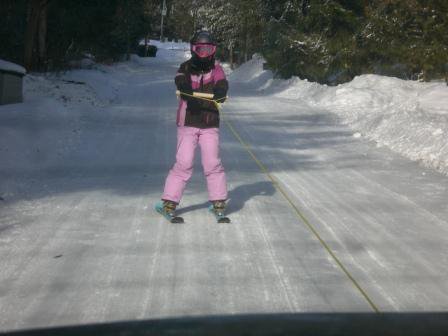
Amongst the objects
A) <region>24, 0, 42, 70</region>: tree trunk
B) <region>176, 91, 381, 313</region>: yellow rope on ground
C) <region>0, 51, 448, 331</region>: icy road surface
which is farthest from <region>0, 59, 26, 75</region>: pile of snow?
<region>24, 0, 42, 70</region>: tree trunk

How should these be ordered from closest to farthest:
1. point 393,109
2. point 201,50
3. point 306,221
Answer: point 201,50 → point 306,221 → point 393,109

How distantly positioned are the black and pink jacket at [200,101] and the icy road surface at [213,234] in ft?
3.37

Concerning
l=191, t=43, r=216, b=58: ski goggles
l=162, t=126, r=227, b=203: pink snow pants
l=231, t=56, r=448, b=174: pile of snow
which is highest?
l=191, t=43, r=216, b=58: ski goggles

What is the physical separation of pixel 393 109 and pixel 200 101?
1063cm

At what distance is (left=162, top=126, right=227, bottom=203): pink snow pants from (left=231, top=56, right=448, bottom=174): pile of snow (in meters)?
4.61

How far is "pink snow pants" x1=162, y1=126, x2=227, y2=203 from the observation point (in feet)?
22.2

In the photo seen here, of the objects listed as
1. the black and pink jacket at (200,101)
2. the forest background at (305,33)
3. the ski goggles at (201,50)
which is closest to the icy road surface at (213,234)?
the black and pink jacket at (200,101)

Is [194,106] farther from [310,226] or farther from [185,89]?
[310,226]

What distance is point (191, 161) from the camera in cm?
680

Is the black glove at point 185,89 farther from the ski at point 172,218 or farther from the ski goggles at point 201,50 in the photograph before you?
the ski at point 172,218

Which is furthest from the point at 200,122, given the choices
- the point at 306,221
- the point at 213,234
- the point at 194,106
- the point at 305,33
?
the point at 305,33

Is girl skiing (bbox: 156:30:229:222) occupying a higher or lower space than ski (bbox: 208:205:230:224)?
higher

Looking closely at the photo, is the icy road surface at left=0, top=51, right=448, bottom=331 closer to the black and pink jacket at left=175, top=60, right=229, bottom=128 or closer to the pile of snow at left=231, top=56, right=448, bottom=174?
the pile of snow at left=231, top=56, right=448, bottom=174

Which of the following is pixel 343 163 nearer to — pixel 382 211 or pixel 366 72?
pixel 382 211
